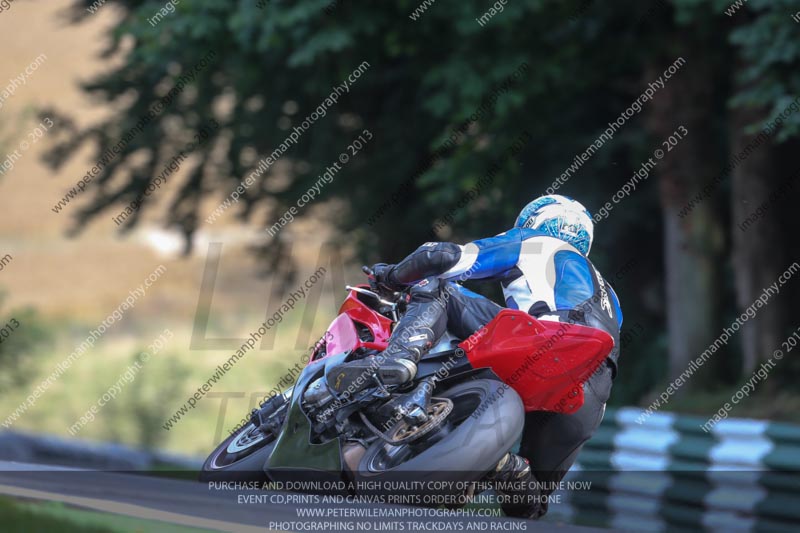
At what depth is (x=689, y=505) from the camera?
7391mm

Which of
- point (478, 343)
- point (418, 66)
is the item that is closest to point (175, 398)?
point (418, 66)

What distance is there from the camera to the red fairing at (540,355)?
4.48 meters

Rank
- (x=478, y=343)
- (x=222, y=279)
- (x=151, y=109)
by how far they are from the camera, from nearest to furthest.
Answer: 1. (x=478, y=343)
2. (x=151, y=109)
3. (x=222, y=279)

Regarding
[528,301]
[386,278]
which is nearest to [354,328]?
[386,278]

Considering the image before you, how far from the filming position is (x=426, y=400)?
15.3 feet

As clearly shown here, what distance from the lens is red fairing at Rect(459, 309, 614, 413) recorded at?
14.7 feet

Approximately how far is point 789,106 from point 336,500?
22.9 ft

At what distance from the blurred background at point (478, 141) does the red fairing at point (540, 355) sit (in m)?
3.16

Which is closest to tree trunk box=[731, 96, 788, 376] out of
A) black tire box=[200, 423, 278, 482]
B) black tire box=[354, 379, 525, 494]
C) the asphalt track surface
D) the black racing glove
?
the black racing glove

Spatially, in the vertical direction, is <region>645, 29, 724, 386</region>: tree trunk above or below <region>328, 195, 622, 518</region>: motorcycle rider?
below

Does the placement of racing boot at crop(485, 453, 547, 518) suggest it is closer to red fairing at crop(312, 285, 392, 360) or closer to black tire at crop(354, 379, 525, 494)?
black tire at crop(354, 379, 525, 494)

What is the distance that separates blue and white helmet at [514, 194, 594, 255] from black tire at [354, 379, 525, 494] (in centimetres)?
83

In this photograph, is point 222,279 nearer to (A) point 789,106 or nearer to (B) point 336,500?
(A) point 789,106

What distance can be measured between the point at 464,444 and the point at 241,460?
1523 millimetres
